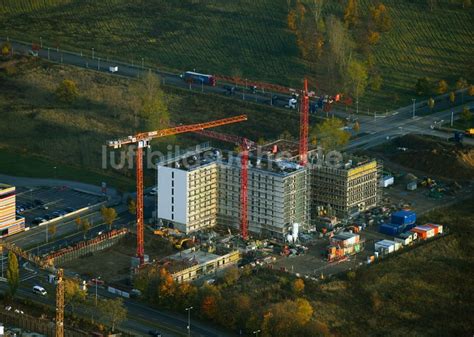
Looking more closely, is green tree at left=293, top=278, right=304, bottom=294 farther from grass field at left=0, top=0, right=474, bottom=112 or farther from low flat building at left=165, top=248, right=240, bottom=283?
grass field at left=0, top=0, right=474, bottom=112

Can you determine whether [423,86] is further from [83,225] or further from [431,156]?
[83,225]

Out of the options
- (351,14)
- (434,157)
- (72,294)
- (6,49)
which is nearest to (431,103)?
(434,157)

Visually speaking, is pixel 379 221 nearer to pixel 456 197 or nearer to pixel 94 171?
pixel 456 197

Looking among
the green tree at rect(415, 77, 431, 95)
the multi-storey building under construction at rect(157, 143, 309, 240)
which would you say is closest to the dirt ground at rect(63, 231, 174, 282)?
the multi-storey building under construction at rect(157, 143, 309, 240)

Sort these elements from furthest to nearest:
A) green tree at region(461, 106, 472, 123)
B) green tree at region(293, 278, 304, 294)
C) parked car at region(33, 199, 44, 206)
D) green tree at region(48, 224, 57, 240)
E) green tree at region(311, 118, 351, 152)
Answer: green tree at region(461, 106, 472, 123) < green tree at region(311, 118, 351, 152) < parked car at region(33, 199, 44, 206) < green tree at region(48, 224, 57, 240) < green tree at region(293, 278, 304, 294)

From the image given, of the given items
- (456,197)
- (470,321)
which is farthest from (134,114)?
(470,321)

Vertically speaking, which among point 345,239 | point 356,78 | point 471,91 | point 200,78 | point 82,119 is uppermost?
point 356,78

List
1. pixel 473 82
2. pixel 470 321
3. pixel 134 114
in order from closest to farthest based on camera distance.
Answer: pixel 470 321 < pixel 134 114 < pixel 473 82
